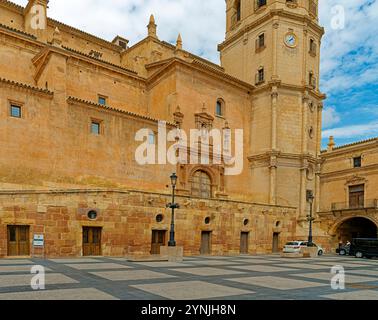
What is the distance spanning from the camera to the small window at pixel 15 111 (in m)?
21.7

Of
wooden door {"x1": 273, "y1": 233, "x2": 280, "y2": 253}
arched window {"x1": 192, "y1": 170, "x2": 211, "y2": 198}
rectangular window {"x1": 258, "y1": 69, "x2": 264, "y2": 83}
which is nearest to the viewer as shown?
wooden door {"x1": 273, "y1": 233, "x2": 280, "y2": 253}

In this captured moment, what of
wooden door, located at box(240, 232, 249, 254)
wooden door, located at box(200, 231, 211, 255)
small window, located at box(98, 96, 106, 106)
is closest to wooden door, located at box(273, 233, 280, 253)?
wooden door, located at box(240, 232, 249, 254)

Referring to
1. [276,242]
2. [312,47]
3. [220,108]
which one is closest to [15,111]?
[220,108]

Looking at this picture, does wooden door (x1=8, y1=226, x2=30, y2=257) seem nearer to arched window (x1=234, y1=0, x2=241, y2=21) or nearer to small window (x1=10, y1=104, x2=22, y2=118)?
small window (x1=10, y1=104, x2=22, y2=118)

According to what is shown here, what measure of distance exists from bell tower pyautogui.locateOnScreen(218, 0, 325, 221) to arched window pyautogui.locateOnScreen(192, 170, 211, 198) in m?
6.48

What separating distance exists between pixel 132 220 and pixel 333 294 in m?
13.9

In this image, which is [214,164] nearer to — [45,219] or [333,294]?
[45,219]

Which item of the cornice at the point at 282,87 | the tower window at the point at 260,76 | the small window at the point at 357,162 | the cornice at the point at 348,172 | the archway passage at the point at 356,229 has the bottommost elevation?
the archway passage at the point at 356,229

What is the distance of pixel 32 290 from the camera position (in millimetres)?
8469

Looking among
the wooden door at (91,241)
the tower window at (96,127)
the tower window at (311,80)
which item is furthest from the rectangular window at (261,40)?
the wooden door at (91,241)

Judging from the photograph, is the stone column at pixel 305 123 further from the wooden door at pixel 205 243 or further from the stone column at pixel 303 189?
the wooden door at pixel 205 243

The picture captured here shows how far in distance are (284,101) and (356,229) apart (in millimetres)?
18114

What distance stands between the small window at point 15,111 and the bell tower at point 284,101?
73.3ft

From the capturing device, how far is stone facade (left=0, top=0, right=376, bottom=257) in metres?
20.7
